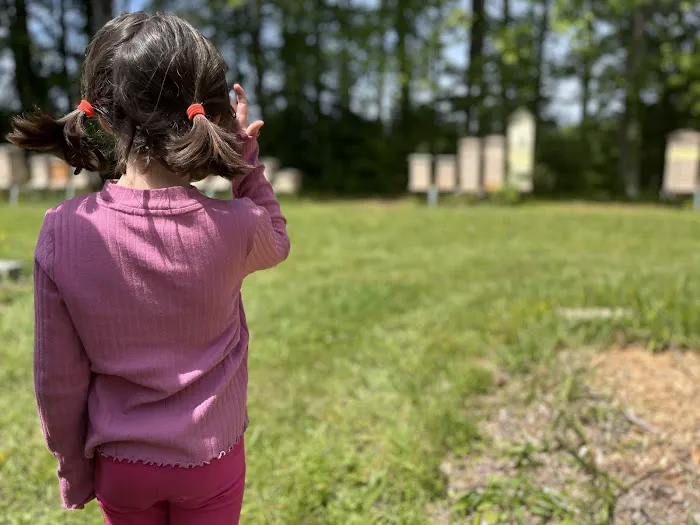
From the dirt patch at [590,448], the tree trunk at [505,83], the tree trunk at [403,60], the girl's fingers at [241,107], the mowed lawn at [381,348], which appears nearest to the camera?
the girl's fingers at [241,107]

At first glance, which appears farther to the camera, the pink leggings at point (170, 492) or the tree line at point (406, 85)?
the tree line at point (406, 85)

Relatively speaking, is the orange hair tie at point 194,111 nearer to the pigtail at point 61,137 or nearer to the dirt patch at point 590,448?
the pigtail at point 61,137

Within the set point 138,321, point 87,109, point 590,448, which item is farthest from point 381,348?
point 87,109

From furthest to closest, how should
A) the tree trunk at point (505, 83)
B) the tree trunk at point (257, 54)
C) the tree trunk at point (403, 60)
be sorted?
1. the tree trunk at point (257, 54)
2. the tree trunk at point (505, 83)
3. the tree trunk at point (403, 60)

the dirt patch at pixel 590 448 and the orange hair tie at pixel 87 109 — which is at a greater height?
the orange hair tie at pixel 87 109

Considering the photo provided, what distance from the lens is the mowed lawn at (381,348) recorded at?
9.39 feet

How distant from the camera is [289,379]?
3.99 m

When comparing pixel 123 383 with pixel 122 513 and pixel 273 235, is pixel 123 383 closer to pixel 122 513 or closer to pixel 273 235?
pixel 122 513

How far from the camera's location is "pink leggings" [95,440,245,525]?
1.50 metres

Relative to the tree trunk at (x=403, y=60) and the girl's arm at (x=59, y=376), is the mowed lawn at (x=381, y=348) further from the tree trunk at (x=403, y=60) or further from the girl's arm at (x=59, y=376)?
the tree trunk at (x=403, y=60)

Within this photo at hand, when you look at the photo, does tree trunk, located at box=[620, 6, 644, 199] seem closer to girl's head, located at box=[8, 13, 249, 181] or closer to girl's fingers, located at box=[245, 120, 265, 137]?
girl's fingers, located at box=[245, 120, 265, 137]

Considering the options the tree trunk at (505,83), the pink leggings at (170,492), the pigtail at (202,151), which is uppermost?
the tree trunk at (505,83)

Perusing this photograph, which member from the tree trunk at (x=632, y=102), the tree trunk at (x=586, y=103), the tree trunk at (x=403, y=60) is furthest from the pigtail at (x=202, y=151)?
the tree trunk at (x=586, y=103)

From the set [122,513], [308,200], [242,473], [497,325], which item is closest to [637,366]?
[497,325]
